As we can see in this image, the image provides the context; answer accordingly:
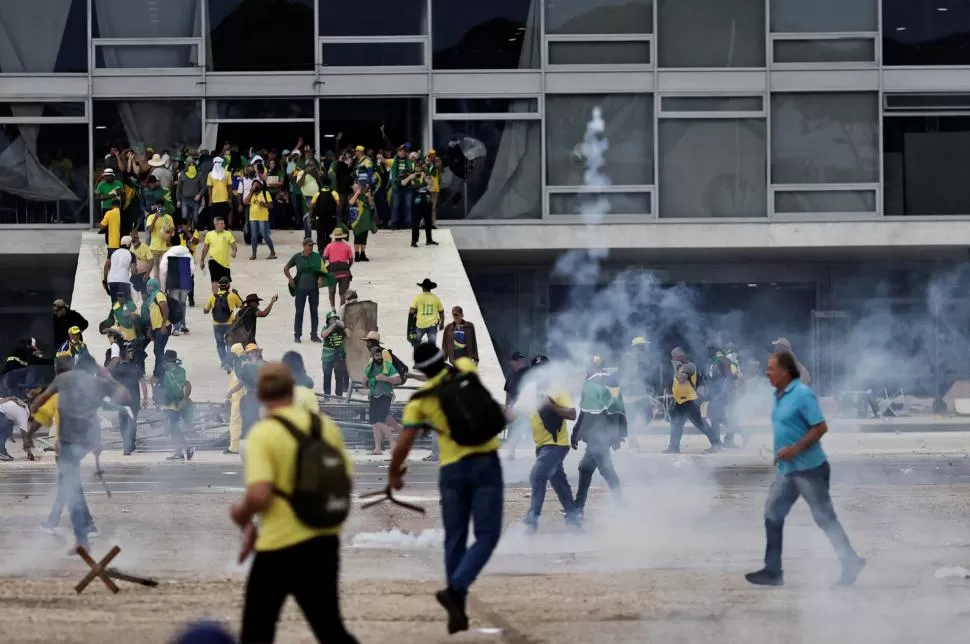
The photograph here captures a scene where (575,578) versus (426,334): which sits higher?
(426,334)

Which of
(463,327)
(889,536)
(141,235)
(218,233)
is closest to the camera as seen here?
(889,536)

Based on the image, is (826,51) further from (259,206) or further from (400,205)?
(259,206)

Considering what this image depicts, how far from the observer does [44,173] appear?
113 feet

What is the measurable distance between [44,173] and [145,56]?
10.4 ft

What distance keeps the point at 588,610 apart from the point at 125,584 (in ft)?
10.6

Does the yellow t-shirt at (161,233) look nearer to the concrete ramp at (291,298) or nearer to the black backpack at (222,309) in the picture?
the concrete ramp at (291,298)

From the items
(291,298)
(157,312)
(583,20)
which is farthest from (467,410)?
(583,20)

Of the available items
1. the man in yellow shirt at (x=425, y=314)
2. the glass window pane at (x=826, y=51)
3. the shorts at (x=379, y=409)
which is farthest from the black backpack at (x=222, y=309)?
the glass window pane at (x=826, y=51)

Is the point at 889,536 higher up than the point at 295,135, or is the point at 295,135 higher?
the point at 295,135

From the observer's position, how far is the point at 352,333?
2489 cm

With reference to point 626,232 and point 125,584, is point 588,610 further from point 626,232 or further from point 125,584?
point 626,232

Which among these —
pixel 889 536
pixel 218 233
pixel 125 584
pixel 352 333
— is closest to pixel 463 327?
pixel 352 333

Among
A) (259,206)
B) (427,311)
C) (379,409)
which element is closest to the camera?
(379,409)

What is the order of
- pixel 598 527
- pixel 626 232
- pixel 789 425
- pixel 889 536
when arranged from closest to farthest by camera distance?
pixel 789 425
pixel 889 536
pixel 598 527
pixel 626 232
